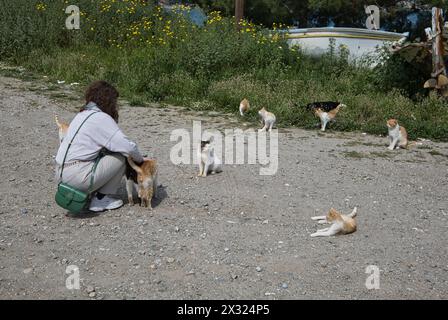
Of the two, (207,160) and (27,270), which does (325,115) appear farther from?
(27,270)

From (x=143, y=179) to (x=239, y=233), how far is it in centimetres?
108

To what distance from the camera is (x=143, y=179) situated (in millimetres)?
4703

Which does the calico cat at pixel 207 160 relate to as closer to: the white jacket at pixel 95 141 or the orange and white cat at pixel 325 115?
the white jacket at pixel 95 141

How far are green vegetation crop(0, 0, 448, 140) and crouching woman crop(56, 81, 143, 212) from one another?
14.9 feet

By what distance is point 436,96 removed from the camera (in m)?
9.62

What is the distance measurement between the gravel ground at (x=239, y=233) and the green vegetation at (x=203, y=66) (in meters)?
2.20

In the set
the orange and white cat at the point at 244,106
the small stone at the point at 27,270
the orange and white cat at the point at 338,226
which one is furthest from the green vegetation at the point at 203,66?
the small stone at the point at 27,270

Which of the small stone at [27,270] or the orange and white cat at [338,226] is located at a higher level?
the orange and white cat at [338,226]
